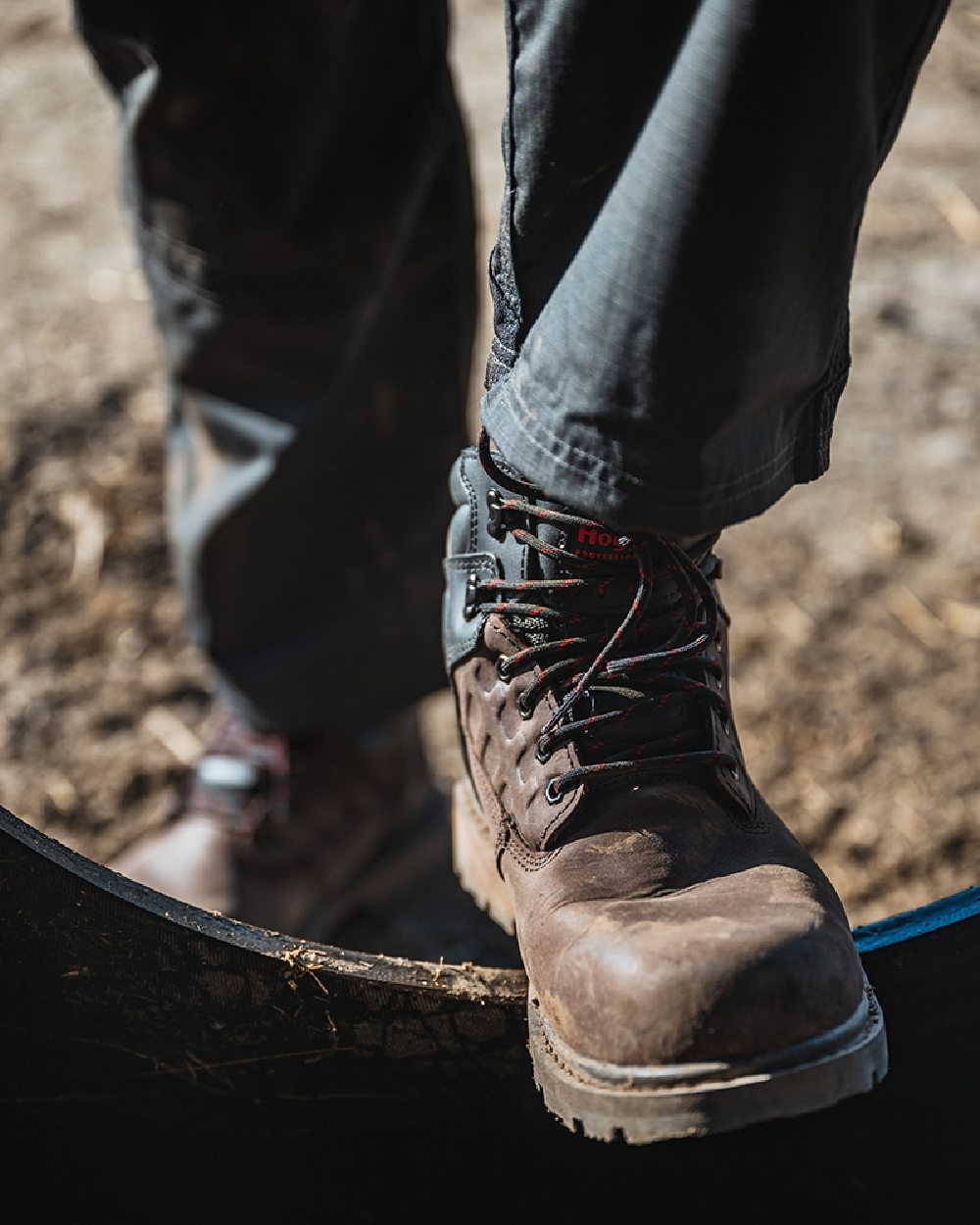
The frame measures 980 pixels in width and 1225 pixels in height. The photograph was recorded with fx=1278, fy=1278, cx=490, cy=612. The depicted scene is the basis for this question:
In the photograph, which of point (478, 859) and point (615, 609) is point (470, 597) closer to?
point (615, 609)

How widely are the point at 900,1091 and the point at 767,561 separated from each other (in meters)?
1.39

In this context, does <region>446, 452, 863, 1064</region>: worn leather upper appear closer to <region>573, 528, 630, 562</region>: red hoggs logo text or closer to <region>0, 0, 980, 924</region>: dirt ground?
<region>573, 528, 630, 562</region>: red hoggs logo text

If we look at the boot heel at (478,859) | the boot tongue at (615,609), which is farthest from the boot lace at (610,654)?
the boot heel at (478,859)

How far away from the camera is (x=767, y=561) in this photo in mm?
2305

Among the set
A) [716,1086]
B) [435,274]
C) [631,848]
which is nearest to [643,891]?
[631,848]

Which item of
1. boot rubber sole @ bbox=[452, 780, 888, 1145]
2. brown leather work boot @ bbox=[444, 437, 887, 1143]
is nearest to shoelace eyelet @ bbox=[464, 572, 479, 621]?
brown leather work boot @ bbox=[444, 437, 887, 1143]

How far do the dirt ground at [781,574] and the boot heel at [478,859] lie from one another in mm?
881

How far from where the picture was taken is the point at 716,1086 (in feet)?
2.37

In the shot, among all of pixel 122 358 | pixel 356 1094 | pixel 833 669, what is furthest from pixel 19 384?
pixel 356 1094

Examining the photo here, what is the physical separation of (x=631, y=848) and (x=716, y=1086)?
187 mm

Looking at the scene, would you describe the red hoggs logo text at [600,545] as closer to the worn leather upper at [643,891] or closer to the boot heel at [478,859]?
the worn leather upper at [643,891]

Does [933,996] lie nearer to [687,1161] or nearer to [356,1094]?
[687,1161]

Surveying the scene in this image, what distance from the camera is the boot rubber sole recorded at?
2.36 feet

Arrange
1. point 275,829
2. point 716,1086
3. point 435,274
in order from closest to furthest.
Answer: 1. point 716,1086
2. point 435,274
3. point 275,829
